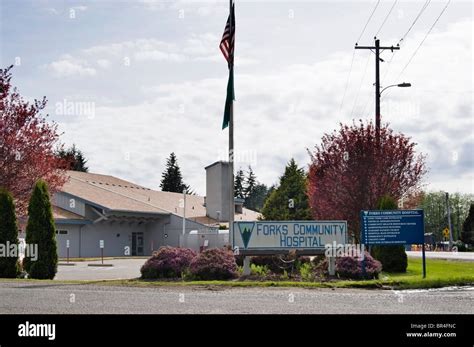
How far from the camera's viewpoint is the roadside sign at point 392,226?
813 inches

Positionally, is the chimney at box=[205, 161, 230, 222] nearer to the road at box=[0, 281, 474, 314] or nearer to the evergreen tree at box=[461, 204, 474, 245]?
the evergreen tree at box=[461, 204, 474, 245]

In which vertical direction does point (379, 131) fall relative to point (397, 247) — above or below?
above

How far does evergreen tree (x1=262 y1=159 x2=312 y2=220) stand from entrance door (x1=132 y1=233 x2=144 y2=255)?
1057 centimetres

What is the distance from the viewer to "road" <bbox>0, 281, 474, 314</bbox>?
12.1 meters

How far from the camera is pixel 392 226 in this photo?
20.8 meters

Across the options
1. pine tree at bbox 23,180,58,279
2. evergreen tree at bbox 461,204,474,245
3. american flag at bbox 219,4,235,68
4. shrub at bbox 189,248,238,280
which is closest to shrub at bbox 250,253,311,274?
shrub at bbox 189,248,238,280

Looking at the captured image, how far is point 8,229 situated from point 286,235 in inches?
397

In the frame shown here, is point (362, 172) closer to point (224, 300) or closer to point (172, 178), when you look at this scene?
point (224, 300)

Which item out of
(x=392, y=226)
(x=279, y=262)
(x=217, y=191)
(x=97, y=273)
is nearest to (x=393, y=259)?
(x=392, y=226)

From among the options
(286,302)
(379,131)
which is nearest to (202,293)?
(286,302)

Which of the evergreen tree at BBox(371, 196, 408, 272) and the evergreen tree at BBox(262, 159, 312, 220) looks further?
the evergreen tree at BBox(262, 159, 312, 220)
